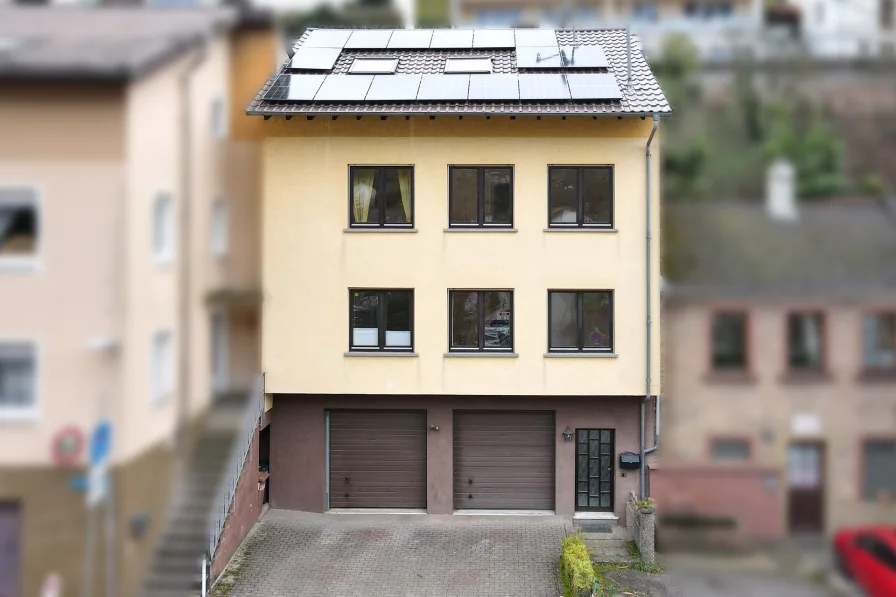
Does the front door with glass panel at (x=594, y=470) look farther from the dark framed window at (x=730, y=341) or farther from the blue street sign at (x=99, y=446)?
the dark framed window at (x=730, y=341)

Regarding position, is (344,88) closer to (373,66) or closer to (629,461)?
(373,66)

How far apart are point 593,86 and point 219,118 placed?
4.68 m

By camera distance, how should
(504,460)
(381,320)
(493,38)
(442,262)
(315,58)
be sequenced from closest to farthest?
1. (442,262)
2. (381,320)
3. (315,58)
4. (504,460)
5. (493,38)

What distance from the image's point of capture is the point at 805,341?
4.94ft

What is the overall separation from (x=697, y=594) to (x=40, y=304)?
2615mm

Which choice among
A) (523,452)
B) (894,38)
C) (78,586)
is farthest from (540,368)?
(894,38)

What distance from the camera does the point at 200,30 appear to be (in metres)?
2.91

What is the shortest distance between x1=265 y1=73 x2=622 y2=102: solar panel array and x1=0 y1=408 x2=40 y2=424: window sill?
14.6ft

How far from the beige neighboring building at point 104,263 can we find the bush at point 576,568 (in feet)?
11.7

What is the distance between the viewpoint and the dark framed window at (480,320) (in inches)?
300

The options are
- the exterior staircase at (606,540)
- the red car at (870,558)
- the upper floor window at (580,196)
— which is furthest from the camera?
the upper floor window at (580,196)

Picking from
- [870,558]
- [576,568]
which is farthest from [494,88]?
[870,558]

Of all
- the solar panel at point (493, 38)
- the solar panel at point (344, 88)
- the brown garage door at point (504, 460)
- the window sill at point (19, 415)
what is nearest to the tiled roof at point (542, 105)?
the solar panel at point (344, 88)

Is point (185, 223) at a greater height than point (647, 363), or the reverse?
point (185, 223)
